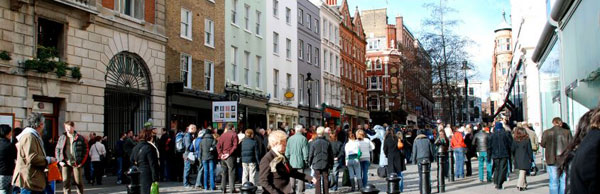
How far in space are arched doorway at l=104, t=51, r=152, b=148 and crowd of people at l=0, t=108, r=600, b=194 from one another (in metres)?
1.42

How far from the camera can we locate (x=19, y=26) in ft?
57.8

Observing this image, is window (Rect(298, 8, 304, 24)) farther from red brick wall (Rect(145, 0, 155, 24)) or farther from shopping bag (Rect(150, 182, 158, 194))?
shopping bag (Rect(150, 182, 158, 194))

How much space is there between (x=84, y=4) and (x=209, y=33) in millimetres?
10361

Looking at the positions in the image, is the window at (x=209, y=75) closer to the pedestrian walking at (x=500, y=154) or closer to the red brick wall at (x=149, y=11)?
the red brick wall at (x=149, y=11)

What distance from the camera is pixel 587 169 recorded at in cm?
398

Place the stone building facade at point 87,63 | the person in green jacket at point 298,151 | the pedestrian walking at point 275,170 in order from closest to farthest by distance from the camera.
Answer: the pedestrian walking at point 275,170 → the person in green jacket at point 298,151 → the stone building facade at point 87,63

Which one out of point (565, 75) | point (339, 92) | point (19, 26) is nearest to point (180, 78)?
point (19, 26)

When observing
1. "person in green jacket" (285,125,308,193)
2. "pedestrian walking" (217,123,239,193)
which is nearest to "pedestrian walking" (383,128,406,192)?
"person in green jacket" (285,125,308,193)

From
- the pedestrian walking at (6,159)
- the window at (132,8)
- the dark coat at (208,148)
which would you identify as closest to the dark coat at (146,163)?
the pedestrian walking at (6,159)

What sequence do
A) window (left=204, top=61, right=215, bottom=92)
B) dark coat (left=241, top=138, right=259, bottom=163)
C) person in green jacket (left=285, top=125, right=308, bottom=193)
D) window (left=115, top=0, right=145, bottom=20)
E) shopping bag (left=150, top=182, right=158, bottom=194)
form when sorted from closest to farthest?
shopping bag (left=150, top=182, right=158, bottom=194) < person in green jacket (left=285, top=125, right=308, bottom=193) < dark coat (left=241, top=138, right=259, bottom=163) < window (left=115, top=0, right=145, bottom=20) < window (left=204, top=61, right=215, bottom=92)

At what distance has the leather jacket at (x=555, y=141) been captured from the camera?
12.3 m

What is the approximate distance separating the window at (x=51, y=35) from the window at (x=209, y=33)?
415 inches

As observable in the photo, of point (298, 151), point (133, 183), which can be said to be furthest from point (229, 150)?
point (133, 183)

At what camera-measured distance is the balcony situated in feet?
Answer: 62.8
